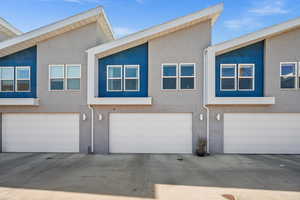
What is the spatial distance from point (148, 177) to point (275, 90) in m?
7.41

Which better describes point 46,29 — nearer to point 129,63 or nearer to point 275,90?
point 129,63

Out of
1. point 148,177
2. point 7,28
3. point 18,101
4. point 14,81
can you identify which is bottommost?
point 148,177

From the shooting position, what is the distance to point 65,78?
8234 mm

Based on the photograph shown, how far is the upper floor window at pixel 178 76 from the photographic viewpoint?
8.04 meters

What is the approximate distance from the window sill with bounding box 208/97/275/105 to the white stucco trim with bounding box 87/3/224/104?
405 centimetres

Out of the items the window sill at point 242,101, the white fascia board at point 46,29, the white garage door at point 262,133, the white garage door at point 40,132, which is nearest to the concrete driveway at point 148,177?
the white garage door at point 262,133

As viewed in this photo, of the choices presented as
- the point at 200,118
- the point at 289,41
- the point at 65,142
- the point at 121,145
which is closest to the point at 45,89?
the point at 65,142

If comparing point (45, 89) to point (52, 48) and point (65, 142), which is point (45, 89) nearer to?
point (52, 48)

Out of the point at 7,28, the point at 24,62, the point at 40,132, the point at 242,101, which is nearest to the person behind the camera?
the point at 242,101

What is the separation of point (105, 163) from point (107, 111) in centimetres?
259

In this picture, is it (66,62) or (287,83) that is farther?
(66,62)

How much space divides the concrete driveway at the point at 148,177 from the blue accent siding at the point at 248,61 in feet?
10.1

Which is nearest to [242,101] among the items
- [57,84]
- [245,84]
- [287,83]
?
[245,84]

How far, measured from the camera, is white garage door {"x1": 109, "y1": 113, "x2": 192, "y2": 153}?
26.3 feet
